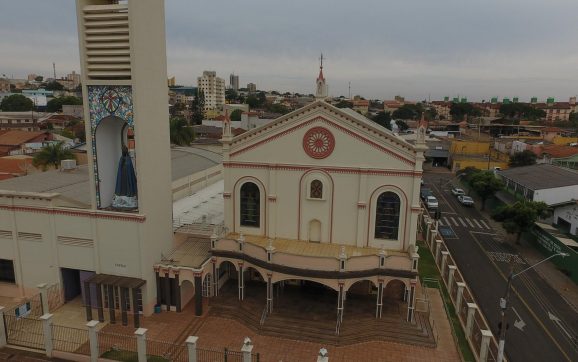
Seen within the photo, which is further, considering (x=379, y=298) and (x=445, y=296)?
(x=445, y=296)

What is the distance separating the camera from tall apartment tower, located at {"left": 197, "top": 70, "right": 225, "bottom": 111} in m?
161

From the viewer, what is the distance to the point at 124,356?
18.1 meters

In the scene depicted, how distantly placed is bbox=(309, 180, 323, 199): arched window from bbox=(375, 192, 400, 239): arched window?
332cm

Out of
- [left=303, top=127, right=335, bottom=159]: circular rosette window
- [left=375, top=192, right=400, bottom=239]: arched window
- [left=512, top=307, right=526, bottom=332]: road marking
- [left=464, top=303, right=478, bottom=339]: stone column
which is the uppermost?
[left=303, top=127, right=335, bottom=159]: circular rosette window

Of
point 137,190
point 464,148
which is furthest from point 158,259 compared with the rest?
point 464,148

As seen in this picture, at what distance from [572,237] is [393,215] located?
71.1 feet

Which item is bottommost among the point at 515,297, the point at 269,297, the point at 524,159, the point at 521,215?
the point at 515,297

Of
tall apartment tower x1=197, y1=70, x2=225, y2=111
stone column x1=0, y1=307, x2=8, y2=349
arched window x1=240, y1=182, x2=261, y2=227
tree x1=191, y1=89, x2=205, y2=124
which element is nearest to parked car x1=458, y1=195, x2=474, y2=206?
arched window x1=240, y1=182, x2=261, y2=227

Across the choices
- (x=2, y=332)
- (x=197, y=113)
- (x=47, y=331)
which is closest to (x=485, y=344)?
(x=47, y=331)

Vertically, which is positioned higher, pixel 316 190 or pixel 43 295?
pixel 316 190

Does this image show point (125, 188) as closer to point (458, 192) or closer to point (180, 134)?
point (180, 134)

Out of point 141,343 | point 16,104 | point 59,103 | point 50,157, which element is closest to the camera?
point 141,343

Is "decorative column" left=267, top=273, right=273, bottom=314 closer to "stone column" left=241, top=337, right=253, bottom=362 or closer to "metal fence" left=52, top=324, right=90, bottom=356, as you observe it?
→ "stone column" left=241, top=337, right=253, bottom=362

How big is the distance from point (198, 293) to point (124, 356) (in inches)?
184
